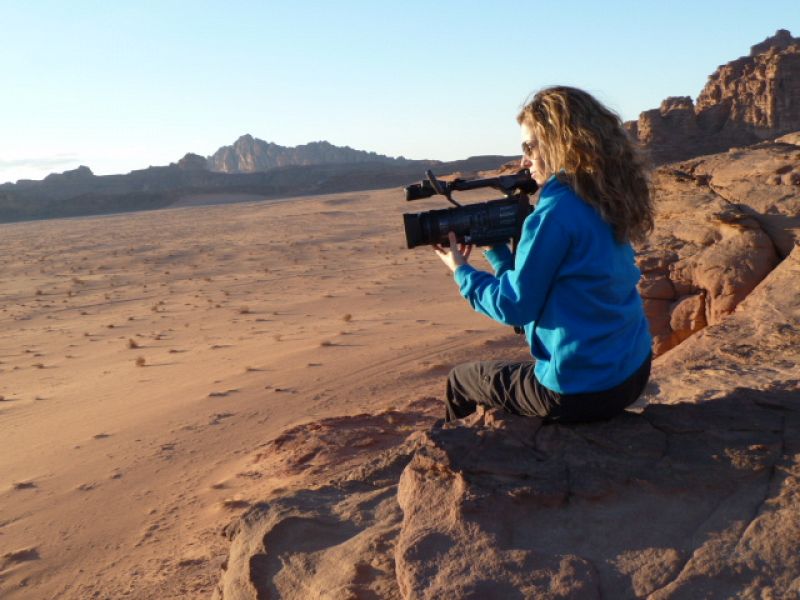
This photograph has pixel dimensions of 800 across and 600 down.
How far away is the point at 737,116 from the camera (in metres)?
40.8

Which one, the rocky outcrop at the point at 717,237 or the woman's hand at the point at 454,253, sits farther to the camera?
the rocky outcrop at the point at 717,237

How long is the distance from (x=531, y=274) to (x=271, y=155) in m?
133

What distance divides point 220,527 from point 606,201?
130 inches

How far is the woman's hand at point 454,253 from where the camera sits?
3146mm

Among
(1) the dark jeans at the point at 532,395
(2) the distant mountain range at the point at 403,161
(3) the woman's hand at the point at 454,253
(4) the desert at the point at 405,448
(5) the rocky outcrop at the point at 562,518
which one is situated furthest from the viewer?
(2) the distant mountain range at the point at 403,161

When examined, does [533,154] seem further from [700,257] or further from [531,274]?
[700,257]

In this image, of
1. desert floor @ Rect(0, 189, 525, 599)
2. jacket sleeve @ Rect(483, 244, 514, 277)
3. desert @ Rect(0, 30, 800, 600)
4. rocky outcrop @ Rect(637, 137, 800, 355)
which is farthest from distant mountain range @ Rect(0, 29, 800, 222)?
jacket sleeve @ Rect(483, 244, 514, 277)

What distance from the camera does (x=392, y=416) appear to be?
6.57 metres

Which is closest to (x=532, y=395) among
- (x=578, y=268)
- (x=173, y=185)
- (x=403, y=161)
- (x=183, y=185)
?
(x=578, y=268)

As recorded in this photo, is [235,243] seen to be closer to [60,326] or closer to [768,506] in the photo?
[60,326]

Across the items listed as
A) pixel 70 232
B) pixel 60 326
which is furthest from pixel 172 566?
pixel 70 232

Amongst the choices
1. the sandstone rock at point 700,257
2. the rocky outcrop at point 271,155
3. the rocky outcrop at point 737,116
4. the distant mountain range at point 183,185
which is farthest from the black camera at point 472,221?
the rocky outcrop at point 271,155

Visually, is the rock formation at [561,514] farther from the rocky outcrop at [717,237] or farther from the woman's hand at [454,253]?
the rocky outcrop at [717,237]

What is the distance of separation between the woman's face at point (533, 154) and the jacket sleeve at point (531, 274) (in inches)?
11.2
